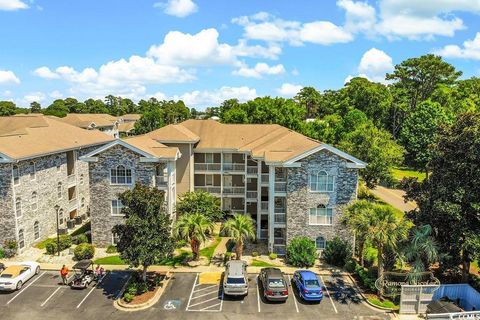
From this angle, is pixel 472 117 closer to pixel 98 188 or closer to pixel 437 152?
pixel 437 152

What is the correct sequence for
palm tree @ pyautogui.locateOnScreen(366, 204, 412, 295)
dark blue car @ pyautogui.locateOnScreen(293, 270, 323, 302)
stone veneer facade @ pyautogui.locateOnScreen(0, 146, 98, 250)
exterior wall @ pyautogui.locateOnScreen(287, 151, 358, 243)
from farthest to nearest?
1. stone veneer facade @ pyautogui.locateOnScreen(0, 146, 98, 250)
2. exterior wall @ pyautogui.locateOnScreen(287, 151, 358, 243)
3. dark blue car @ pyautogui.locateOnScreen(293, 270, 323, 302)
4. palm tree @ pyautogui.locateOnScreen(366, 204, 412, 295)

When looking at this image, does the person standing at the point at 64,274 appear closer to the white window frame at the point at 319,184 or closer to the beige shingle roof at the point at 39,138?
the beige shingle roof at the point at 39,138

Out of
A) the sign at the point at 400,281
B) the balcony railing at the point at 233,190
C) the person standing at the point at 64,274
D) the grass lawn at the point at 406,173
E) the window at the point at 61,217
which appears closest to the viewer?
the sign at the point at 400,281

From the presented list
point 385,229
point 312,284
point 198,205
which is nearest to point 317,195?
point 385,229

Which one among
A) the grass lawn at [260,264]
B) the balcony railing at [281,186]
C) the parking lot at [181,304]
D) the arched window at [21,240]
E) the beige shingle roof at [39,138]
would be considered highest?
the beige shingle roof at [39,138]

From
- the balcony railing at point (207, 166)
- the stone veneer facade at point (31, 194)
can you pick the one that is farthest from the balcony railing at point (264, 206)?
the stone veneer facade at point (31, 194)

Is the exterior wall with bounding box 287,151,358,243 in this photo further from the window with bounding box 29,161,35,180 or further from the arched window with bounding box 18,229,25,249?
the window with bounding box 29,161,35,180

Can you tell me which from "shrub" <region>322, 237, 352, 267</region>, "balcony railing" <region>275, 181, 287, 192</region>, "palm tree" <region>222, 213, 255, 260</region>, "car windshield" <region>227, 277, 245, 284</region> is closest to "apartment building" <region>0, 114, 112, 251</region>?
"palm tree" <region>222, 213, 255, 260</region>
